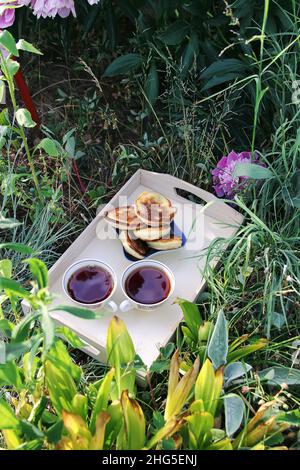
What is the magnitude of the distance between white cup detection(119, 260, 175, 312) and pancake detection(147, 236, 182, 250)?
4cm

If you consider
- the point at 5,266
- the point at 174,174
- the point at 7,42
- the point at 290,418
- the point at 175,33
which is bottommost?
the point at 290,418

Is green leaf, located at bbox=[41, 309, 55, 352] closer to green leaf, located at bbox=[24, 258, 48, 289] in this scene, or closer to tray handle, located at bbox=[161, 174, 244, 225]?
green leaf, located at bbox=[24, 258, 48, 289]

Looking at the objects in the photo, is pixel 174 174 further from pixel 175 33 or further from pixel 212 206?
pixel 175 33

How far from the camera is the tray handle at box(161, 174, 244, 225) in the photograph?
1414 mm

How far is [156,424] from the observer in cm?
110

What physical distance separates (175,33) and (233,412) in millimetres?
916

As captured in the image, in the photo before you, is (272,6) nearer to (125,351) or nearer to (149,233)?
(149,233)

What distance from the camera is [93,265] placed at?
4.38 ft

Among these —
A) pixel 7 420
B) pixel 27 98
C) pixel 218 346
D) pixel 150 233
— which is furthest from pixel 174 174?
pixel 7 420

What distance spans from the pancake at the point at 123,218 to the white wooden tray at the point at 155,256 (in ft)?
0.13

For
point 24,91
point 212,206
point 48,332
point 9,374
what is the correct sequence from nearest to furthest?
point 48,332 → point 9,374 → point 212,206 → point 24,91

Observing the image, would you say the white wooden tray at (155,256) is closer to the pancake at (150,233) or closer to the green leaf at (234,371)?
the pancake at (150,233)
